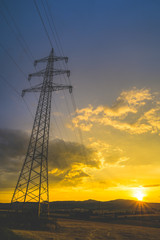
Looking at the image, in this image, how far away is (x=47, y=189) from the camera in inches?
858

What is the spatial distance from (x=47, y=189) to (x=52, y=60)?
918 inches

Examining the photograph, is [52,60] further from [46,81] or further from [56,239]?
[56,239]

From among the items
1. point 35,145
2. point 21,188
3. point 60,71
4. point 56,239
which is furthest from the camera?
point 60,71

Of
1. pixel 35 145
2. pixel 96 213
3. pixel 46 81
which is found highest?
pixel 46 81

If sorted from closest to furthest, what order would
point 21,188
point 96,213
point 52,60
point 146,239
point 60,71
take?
point 146,239 < point 21,188 < point 60,71 < point 52,60 < point 96,213

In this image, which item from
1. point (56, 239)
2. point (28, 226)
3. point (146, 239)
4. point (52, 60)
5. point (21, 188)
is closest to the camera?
point (56, 239)

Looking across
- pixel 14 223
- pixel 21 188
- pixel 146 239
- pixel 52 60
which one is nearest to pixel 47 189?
pixel 21 188

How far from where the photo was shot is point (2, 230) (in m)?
10.5

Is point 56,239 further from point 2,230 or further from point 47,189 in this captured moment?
point 47,189

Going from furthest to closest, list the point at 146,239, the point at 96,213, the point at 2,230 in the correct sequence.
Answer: the point at 96,213 < the point at 146,239 < the point at 2,230

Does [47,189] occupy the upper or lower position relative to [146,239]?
upper

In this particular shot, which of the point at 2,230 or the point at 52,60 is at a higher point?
the point at 52,60

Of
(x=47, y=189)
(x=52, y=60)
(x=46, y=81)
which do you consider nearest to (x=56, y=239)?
(x=47, y=189)

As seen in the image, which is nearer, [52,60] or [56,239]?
[56,239]
